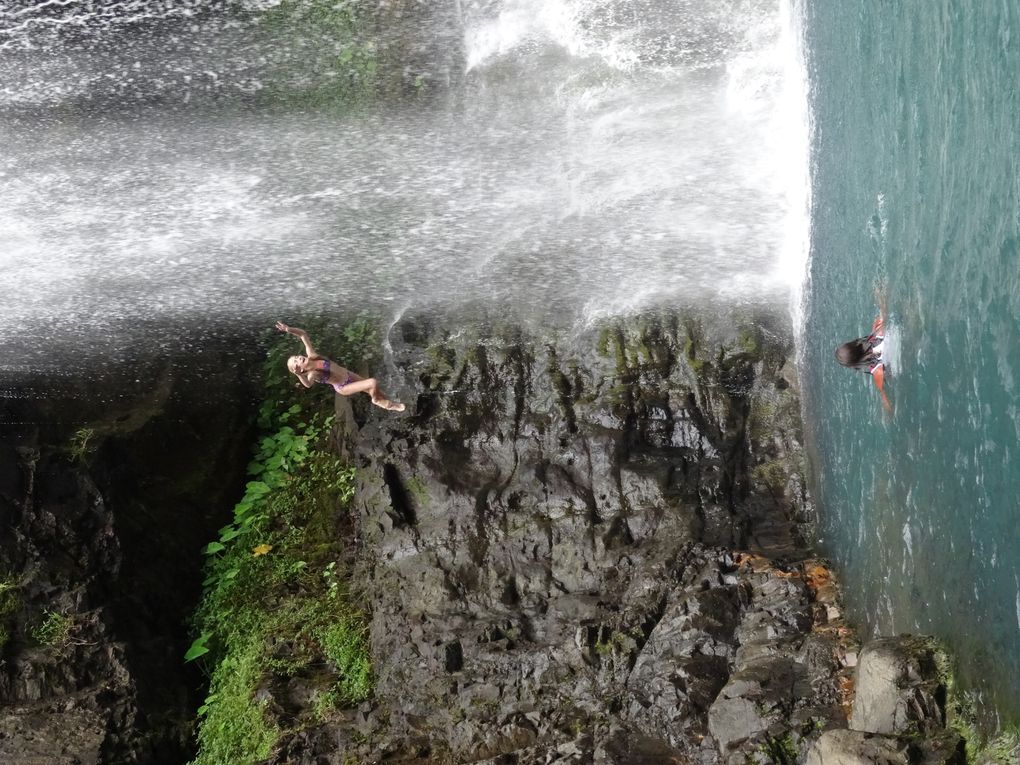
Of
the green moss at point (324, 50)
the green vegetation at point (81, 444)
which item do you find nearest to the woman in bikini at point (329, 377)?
the green vegetation at point (81, 444)

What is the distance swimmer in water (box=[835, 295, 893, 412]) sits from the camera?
7645 mm

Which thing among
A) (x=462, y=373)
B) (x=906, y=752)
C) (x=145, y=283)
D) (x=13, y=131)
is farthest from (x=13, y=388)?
(x=906, y=752)

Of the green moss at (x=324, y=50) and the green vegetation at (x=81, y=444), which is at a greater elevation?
the green moss at (x=324, y=50)

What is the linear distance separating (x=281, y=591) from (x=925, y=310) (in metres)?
7.49

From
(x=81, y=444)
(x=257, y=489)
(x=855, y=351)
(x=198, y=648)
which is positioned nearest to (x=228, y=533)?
(x=257, y=489)

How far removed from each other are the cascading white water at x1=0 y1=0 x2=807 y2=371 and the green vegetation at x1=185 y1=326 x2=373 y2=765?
137cm

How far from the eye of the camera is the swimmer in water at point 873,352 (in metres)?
7.64

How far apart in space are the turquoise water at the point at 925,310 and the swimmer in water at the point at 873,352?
174 millimetres

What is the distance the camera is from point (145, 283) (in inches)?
450

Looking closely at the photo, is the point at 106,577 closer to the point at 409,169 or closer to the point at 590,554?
the point at 590,554

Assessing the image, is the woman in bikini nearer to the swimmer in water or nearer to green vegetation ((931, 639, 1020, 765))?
the swimmer in water

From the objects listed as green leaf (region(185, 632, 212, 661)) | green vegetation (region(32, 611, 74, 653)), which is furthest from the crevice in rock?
green vegetation (region(32, 611, 74, 653))

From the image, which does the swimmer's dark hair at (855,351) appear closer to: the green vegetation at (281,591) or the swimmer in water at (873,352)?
the swimmer in water at (873,352)

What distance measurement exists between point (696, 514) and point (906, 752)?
351cm
